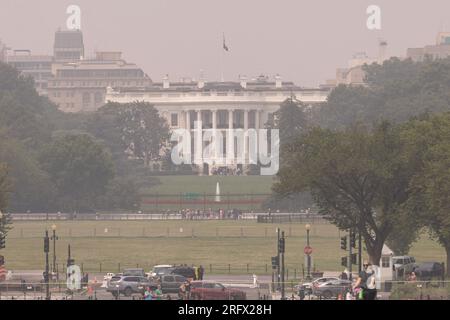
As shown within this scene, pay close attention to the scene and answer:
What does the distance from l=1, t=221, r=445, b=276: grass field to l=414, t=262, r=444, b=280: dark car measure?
7050mm

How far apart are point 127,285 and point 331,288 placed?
760 centimetres

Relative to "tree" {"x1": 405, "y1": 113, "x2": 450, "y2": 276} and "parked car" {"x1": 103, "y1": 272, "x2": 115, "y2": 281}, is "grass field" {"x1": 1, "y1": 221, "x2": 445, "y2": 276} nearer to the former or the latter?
"parked car" {"x1": 103, "y1": 272, "x2": 115, "y2": 281}

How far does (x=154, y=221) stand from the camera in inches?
5344

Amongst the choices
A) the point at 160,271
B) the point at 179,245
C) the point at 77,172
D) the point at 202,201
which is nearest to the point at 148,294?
the point at 160,271

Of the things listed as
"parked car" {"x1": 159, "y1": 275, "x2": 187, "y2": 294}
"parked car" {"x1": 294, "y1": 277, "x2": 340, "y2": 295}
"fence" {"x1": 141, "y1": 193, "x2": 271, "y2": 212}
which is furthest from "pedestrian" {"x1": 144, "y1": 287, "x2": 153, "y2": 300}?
"fence" {"x1": 141, "y1": 193, "x2": 271, "y2": 212}

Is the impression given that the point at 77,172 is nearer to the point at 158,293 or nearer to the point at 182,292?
the point at 182,292

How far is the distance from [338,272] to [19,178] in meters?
58.1

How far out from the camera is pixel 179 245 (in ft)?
359

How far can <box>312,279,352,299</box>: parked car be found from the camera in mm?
71438

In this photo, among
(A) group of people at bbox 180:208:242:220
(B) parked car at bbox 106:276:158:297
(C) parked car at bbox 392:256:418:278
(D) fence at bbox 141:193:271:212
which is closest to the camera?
(B) parked car at bbox 106:276:158:297

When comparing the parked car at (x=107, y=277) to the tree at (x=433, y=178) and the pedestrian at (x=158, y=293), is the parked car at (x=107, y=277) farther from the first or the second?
the tree at (x=433, y=178)

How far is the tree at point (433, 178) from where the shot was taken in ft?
269
